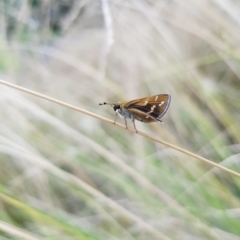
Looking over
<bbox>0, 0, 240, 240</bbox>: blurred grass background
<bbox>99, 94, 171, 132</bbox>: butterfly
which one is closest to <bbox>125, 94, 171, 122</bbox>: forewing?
<bbox>99, 94, 171, 132</bbox>: butterfly

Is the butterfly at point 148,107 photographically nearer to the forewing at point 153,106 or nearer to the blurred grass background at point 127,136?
the forewing at point 153,106

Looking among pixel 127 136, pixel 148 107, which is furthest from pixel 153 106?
pixel 127 136

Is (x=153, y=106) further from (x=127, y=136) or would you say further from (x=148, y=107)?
(x=127, y=136)

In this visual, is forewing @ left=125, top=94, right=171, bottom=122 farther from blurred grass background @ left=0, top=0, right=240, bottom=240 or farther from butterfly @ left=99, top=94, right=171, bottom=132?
blurred grass background @ left=0, top=0, right=240, bottom=240

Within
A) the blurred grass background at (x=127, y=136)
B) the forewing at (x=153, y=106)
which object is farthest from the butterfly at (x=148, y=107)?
the blurred grass background at (x=127, y=136)

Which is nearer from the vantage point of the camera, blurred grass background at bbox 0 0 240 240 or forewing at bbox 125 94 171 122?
forewing at bbox 125 94 171 122

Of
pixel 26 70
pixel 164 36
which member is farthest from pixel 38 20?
pixel 164 36

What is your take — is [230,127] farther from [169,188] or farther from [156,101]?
[156,101]
